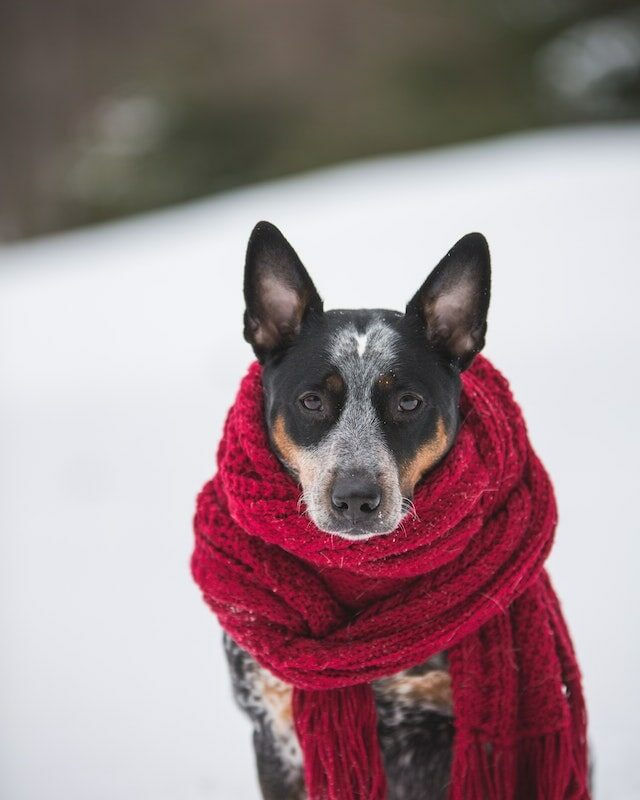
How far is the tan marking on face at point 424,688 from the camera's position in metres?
2.48

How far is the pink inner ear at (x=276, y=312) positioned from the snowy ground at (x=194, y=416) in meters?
1.64

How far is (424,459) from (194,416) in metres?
3.21

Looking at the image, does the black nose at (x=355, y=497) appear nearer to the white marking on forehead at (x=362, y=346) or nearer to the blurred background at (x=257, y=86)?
the white marking on forehead at (x=362, y=346)

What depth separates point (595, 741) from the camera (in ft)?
10.4

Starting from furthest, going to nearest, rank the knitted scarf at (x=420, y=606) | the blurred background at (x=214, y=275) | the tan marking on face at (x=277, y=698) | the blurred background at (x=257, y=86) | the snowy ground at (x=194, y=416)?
the blurred background at (x=257, y=86) → the blurred background at (x=214, y=275) → the snowy ground at (x=194, y=416) → the tan marking on face at (x=277, y=698) → the knitted scarf at (x=420, y=606)

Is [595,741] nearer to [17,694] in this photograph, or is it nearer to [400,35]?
[17,694]

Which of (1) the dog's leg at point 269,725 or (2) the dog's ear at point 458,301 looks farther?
(1) the dog's leg at point 269,725

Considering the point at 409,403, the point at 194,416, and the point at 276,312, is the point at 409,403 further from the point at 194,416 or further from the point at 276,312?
the point at 194,416

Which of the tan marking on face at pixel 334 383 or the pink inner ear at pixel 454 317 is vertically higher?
the pink inner ear at pixel 454 317

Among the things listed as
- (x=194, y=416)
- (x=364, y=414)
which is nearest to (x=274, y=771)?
(x=364, y=414)

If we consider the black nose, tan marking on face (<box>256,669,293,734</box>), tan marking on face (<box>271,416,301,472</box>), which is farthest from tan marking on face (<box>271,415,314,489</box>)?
tan marking on face (<box>256,669,293,734</box>)

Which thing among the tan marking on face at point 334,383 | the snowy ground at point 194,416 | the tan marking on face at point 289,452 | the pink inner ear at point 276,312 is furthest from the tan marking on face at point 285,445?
the snowy ground at point 194,416

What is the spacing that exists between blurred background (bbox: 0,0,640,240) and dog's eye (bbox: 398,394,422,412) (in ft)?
37.9

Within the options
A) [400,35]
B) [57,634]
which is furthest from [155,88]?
[57,634]
